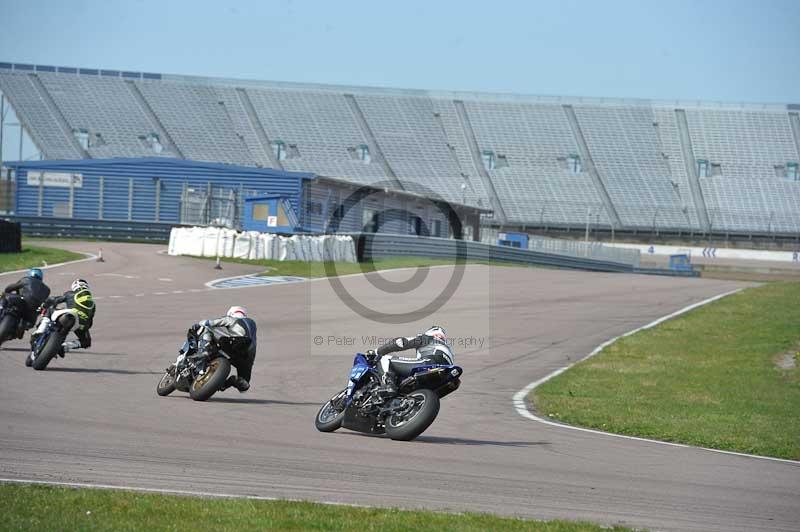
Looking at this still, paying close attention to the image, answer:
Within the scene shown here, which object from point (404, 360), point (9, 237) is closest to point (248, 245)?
point (9, 237)

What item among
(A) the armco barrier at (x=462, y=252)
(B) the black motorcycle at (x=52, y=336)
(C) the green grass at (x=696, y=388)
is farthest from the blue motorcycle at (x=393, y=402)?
(A) the armco barrier at (x=462, y=252)

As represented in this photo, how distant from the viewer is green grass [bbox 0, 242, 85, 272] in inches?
1236

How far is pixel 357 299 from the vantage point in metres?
29.6

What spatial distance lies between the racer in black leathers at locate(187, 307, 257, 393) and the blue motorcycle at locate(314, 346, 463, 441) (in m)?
2.22

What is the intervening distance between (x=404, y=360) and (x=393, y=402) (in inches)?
17.6

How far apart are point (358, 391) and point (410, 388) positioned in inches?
21.6

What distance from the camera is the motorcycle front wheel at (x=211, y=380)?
1265 centimetres

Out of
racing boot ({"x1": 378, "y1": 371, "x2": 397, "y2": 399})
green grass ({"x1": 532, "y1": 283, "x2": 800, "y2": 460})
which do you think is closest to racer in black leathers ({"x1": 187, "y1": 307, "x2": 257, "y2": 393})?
racing boot ({"x1": 378, "y1": 371, "x2": 397, "y2": 399})

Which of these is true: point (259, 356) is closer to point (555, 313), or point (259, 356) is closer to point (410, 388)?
point (410, 388)

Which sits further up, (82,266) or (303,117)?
(303,117)

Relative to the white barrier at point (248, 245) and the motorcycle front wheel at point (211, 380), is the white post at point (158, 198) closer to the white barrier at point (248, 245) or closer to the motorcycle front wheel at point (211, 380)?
the white barrier at point (248, 245)

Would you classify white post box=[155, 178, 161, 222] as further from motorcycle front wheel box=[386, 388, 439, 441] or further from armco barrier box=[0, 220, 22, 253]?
motorcycle front wheel box=[386, 388, 439, 441]

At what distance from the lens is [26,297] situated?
16250 mm

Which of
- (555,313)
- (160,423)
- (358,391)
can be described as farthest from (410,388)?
(555,313)
